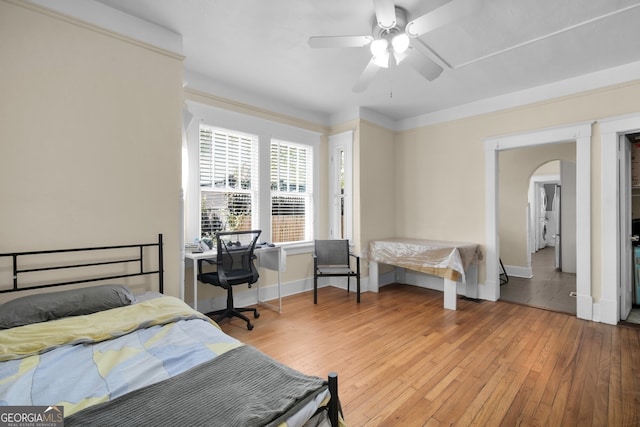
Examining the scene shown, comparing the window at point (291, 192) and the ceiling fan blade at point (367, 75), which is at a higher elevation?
the ceiling fan blade at point (367, 75)

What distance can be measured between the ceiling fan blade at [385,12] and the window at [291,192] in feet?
8.39

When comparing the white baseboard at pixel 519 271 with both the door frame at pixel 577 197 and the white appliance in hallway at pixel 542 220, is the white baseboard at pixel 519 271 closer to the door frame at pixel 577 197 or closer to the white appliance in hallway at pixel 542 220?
the door frame at pixel 577 197

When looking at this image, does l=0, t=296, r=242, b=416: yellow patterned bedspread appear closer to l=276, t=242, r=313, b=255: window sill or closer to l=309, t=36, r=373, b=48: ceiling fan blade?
l=309, t=36, r=373, b=48: ceiling fan blade

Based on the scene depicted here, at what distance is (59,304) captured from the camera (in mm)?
1881

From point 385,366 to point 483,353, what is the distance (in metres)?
0.94

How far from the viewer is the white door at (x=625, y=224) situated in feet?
11.0

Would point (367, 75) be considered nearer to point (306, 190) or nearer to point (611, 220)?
point (306, 190)

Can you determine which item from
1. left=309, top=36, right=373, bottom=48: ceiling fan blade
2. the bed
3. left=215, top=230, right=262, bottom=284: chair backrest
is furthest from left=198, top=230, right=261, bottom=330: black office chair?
left=309, top=36, right=373, bottom=48: ceiling fan blade

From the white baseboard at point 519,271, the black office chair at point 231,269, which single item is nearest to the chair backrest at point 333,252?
the black office chair at point 231,269

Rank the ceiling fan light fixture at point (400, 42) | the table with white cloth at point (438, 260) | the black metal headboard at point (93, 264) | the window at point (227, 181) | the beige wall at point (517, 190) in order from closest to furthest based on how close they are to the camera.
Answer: the black metal headboard at point (93, 264) < the ceiling fan light fixture at point (400, 42) < the window at point (227, 181) < the table with white cloth at point (438, 260) < the beige wall at point (517, 190)

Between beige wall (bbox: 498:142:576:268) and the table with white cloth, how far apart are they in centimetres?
205

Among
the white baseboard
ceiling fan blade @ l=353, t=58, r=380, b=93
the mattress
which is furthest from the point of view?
the white baseboard

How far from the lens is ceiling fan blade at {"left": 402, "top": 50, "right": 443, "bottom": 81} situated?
2402mm

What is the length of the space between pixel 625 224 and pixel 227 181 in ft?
15.6
